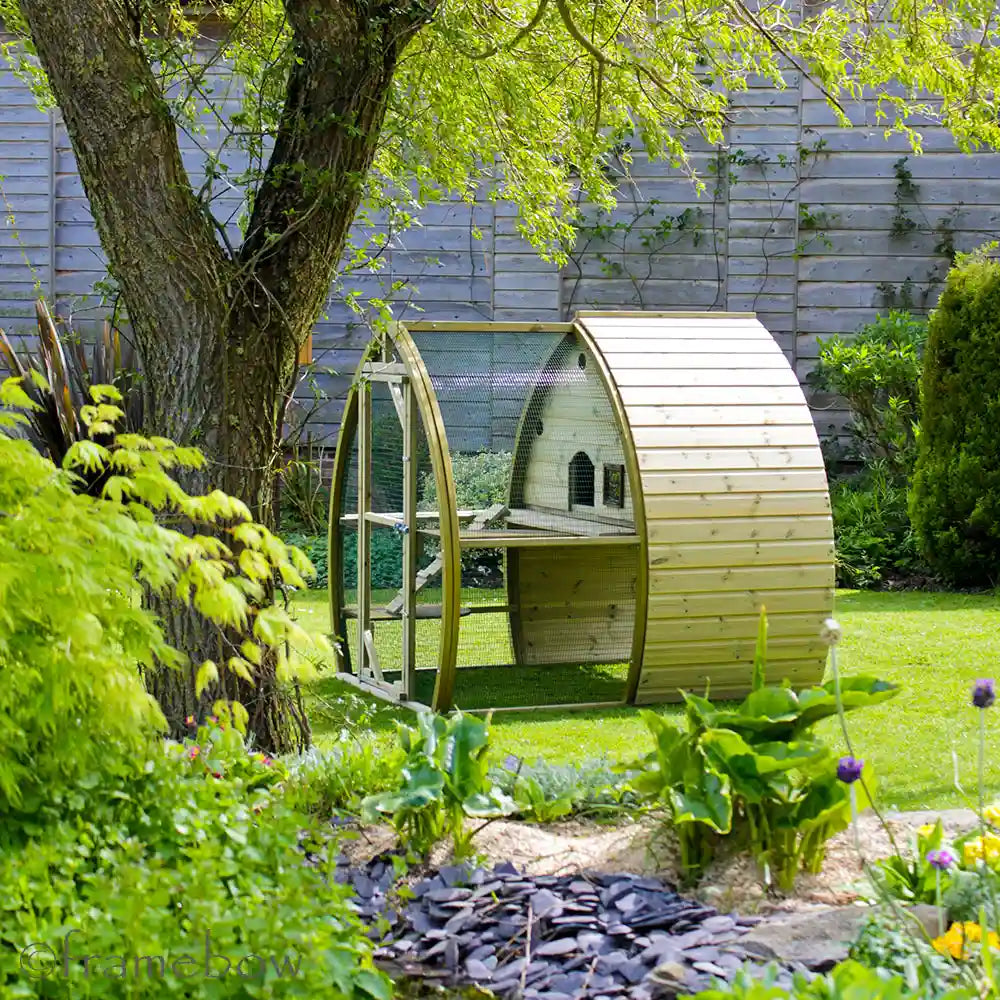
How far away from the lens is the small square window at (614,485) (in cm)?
664

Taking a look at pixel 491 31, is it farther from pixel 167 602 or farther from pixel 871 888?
pixel 871 888

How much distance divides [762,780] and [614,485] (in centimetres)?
356

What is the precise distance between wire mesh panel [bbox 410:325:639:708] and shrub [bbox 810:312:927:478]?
3.90 m

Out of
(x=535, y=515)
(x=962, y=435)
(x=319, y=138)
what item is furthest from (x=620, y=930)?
(x=962, y=435)

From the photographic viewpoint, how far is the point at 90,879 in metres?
2.58

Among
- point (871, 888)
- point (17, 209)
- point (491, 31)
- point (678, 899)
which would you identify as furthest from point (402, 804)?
point (17, 209)

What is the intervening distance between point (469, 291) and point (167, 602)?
7165mm

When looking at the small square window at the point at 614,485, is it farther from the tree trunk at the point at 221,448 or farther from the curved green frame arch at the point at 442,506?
the tree trunk at the point at 221,448

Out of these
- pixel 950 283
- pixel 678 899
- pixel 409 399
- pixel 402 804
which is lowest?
pixel 678 899

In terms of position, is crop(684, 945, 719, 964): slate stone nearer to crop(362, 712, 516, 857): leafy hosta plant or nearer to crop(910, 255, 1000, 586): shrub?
crop(362, 712, 516, 857): leafy hosta plant

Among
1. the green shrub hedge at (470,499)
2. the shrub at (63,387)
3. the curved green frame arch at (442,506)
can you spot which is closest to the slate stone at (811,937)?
the curved green frame arch at (442,506)

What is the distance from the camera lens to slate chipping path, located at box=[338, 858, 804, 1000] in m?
2.74

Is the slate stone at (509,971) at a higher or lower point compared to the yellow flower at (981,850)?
lower

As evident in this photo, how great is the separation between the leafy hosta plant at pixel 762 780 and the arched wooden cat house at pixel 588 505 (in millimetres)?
2649
